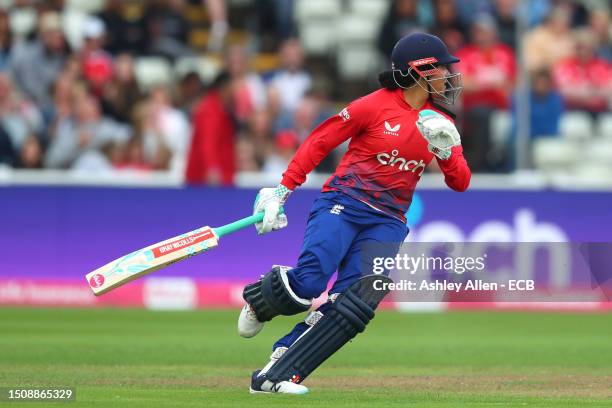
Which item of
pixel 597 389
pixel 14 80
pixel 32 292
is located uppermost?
pixel 14 80

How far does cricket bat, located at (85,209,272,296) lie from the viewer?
7547mm

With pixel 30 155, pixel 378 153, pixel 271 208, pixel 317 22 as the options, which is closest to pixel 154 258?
pixel 271 208

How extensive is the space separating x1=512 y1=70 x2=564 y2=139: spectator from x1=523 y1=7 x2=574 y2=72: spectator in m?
0.91

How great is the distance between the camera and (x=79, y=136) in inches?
610

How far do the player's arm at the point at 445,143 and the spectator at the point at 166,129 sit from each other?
8.22 meters

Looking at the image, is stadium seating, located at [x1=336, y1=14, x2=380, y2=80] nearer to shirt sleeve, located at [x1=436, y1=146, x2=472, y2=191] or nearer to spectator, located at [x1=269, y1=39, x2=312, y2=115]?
spectator, located at [x1=269, y1=39, x2=312, y2=115]

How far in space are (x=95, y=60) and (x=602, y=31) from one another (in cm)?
602

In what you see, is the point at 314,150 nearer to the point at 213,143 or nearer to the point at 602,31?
the point at 213,143

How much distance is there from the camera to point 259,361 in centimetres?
957

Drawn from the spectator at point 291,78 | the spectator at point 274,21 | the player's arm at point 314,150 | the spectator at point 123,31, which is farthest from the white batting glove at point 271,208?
the spectator at point 274,21

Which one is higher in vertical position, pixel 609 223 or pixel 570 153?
pixel 570 153

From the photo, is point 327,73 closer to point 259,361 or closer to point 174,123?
point 174,123

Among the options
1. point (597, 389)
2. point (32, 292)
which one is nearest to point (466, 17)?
point (32, 292)

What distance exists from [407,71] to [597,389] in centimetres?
200
